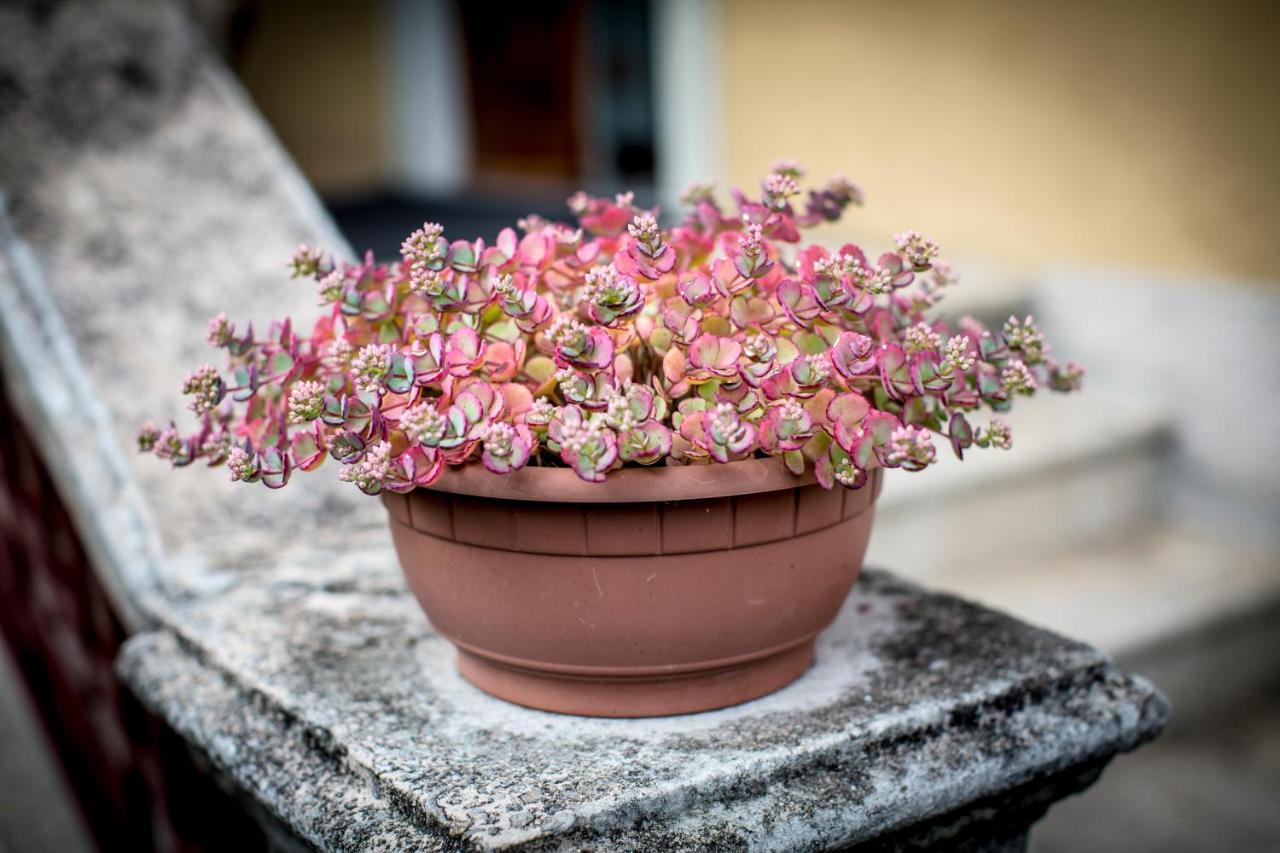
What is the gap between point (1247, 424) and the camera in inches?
89.3

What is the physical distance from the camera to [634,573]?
80cm

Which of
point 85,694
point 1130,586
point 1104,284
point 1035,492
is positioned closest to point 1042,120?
point 1104,284

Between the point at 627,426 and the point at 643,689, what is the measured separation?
24 centimetres

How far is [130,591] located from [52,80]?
981 mm

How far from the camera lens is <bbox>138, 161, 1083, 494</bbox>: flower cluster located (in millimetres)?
731

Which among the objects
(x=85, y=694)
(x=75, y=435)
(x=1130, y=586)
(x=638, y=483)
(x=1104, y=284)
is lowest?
(x=1130, y=586)

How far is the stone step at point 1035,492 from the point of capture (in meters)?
2.08

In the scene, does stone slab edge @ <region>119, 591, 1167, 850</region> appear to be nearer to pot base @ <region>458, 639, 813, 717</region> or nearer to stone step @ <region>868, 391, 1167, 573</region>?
pot base @ <region>458, 639, 813, 717</region>

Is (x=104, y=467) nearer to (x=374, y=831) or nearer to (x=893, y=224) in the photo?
(x=374, y=831)

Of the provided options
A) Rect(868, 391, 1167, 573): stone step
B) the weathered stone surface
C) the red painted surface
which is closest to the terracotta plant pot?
the weathered stone surface

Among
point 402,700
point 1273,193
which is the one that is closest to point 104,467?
point 402,700

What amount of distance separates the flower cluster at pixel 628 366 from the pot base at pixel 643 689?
7.0 inches

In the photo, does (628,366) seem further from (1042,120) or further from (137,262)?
(1042,120)

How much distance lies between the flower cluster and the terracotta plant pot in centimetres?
3
